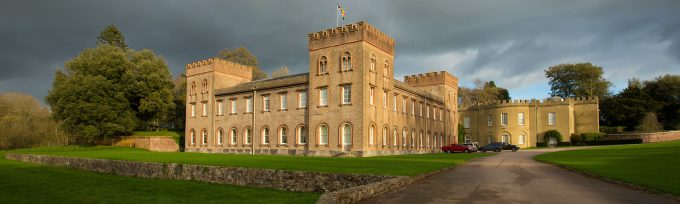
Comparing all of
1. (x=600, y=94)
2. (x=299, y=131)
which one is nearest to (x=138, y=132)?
(x=299, y=131)

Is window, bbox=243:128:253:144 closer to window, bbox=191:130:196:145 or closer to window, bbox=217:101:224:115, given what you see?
window, bbox=217:101:224:115

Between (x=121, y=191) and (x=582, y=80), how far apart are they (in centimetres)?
8274

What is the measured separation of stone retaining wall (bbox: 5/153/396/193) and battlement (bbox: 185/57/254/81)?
1997 centimetres

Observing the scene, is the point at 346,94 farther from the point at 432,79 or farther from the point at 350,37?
the point at 432,79

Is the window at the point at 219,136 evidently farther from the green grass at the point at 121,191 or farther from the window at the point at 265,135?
the green grass at the point at 121,191

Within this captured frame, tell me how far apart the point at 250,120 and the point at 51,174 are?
64.9ft

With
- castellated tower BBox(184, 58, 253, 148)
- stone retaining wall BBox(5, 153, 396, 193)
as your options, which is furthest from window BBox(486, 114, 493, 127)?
stone retaining wall BBox(5, 153, 396, 193)

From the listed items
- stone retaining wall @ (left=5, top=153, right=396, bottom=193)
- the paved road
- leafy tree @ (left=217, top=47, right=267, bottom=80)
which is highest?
leafy tree @ (left=217, top=47, right=267, bottom=80)

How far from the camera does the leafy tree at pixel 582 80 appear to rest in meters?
82.3

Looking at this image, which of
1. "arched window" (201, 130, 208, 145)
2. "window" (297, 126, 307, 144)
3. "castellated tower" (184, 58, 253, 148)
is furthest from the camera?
"arched window" (201, 130, 208, 145)

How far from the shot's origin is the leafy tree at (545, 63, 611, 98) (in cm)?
8231

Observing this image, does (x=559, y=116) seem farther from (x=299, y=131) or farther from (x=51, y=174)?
(x=51, y=174)

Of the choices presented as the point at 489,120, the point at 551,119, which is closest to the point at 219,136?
the point at 489,120

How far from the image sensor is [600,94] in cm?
8312
